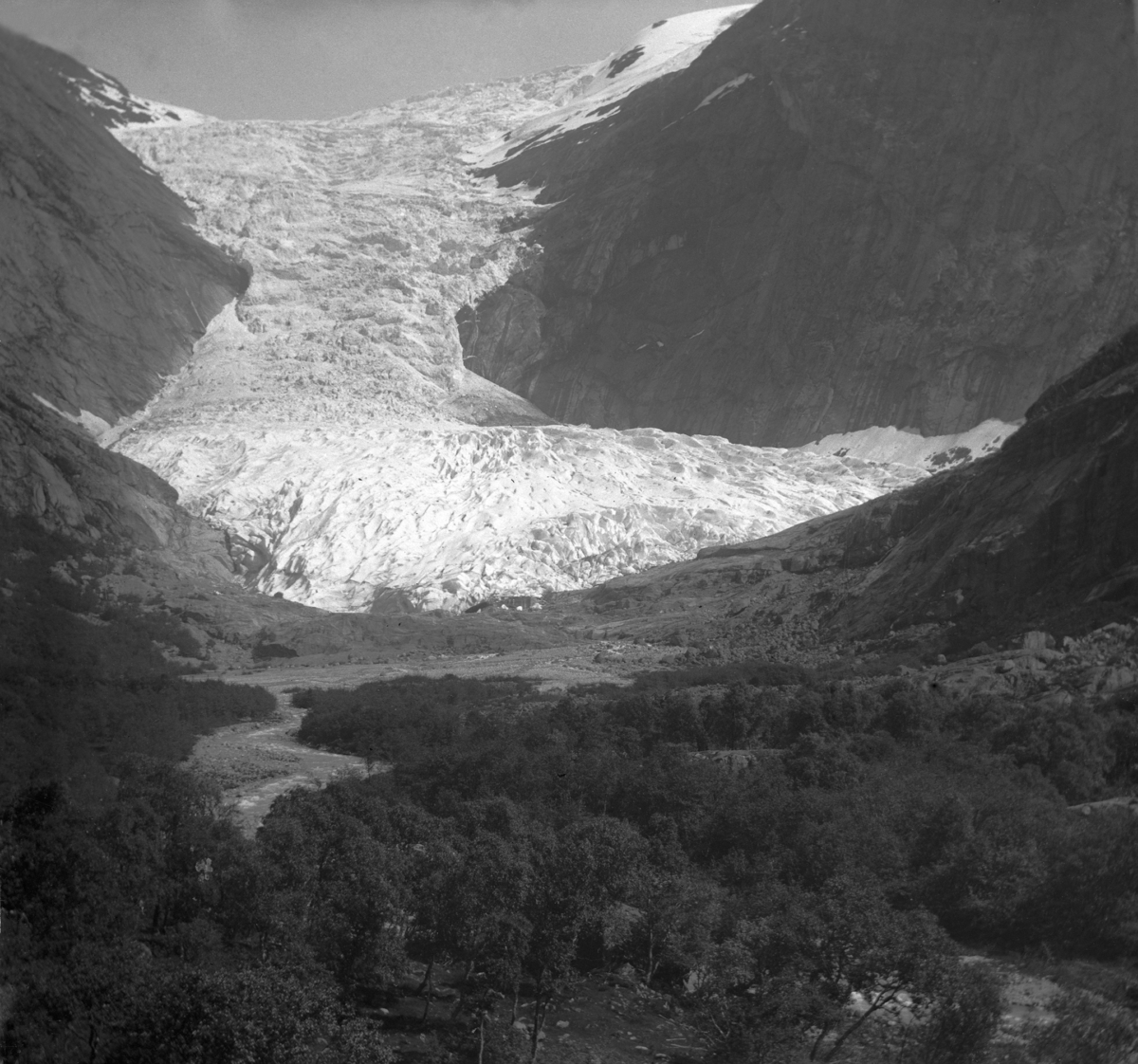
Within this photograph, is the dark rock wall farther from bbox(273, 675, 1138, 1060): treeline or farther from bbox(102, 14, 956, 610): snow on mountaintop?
bbox(102, 14, 956, 610): snow on mountaintop

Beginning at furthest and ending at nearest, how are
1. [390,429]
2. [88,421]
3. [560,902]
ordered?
[88,421]
[390,429]
[560,902]

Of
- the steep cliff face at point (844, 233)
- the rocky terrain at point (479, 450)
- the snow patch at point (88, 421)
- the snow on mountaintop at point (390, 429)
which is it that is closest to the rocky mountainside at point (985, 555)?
the rocky terrain at point (479, 450)

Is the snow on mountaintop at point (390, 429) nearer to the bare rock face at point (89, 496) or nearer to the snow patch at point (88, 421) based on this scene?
the snow patch at point (88, 421)

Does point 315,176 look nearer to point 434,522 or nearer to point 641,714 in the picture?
point 434,522

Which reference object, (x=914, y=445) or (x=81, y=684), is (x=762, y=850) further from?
(x=914, y=445)

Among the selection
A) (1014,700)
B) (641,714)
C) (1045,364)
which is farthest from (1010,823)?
(1045,364)

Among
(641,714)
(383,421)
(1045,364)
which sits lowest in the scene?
(641,714)

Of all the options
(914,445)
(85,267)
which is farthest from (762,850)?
(85,267)
